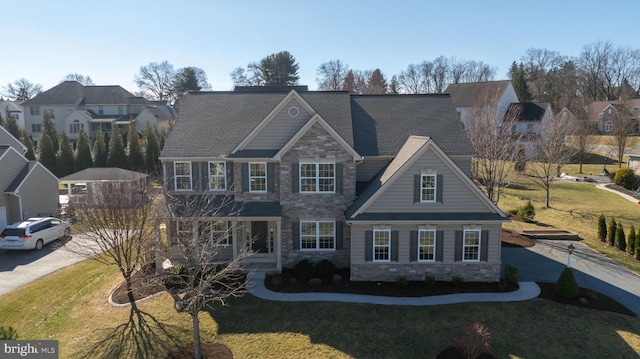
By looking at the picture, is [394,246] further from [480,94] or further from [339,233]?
[480,94]

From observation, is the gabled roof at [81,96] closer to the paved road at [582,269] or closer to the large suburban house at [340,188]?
the large suburban house at [340,188]

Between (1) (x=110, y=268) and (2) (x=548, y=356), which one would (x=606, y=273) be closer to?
(2) (x=548, y=356)

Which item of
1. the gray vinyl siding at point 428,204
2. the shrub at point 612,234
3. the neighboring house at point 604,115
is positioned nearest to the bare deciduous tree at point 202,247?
the gray vinyl siding at point 428,204

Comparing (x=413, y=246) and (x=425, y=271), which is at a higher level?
(x=413, y=246)

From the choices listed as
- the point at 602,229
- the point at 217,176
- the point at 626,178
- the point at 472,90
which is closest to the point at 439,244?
the point at 217,176

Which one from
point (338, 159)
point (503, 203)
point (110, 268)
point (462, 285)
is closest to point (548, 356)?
point (462, 285)
